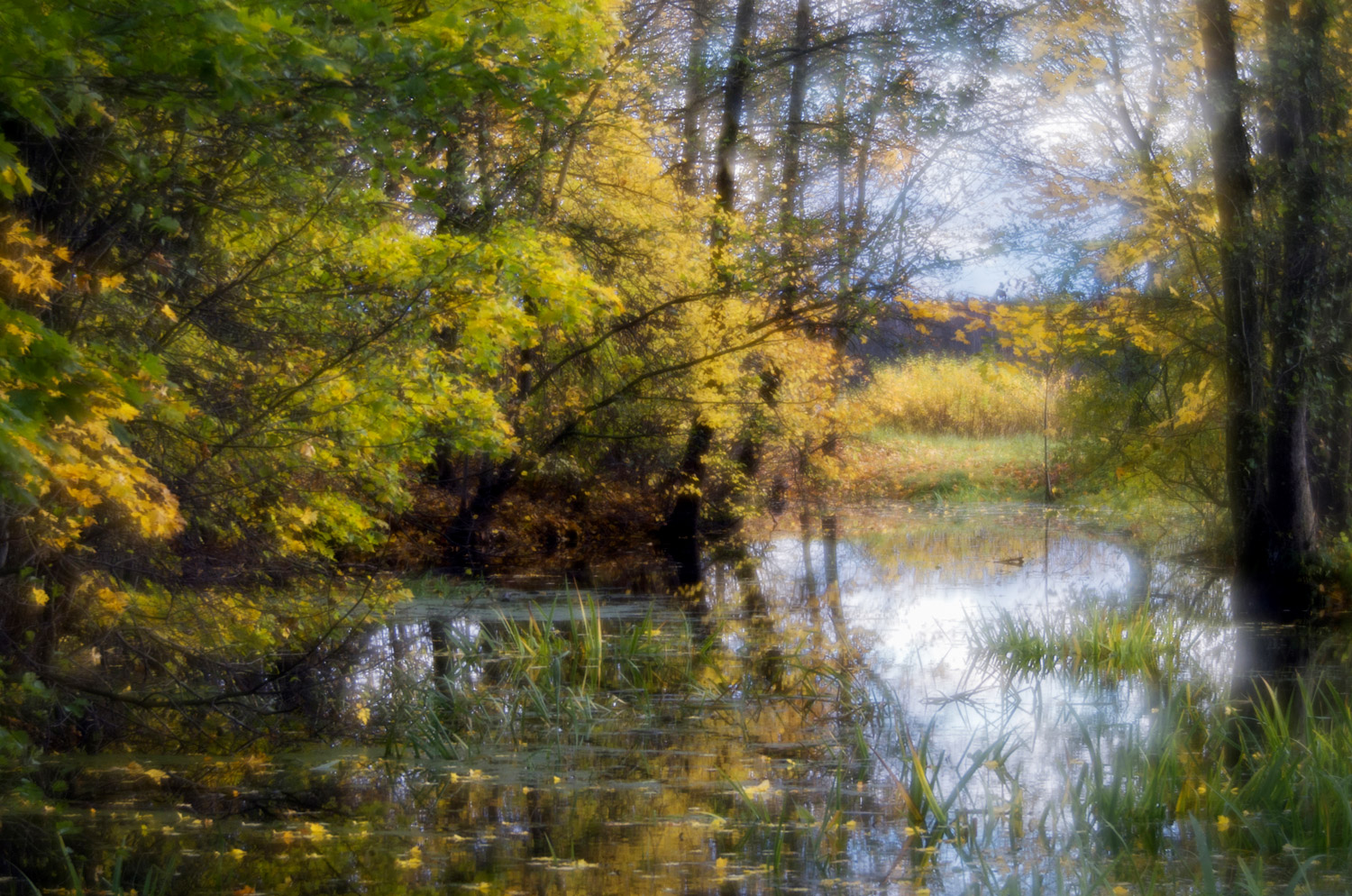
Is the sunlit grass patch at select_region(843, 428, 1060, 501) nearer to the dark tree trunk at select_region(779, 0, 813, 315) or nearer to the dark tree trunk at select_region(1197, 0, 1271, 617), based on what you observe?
the dark tree trunk at select_region(779, 0, 813, 315)

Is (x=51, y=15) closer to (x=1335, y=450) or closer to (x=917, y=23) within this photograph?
(x=1335, y=450)

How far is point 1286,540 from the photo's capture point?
32.6 ft

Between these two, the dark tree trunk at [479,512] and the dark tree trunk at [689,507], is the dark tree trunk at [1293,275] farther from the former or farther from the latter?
the dark tree trunk at [479,512]

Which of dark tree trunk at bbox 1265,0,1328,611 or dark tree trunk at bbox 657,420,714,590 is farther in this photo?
dark tree trunk at bbox 657,420,714,590

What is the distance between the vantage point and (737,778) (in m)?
→ 5.46

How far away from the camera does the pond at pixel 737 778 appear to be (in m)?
4.18

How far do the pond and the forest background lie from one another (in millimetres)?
535

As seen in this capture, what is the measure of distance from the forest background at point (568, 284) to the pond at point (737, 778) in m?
0.53

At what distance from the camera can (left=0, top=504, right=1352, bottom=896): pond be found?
13.7 feet

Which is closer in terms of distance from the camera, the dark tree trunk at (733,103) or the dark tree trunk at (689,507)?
the dark tree trunk at (733,103)

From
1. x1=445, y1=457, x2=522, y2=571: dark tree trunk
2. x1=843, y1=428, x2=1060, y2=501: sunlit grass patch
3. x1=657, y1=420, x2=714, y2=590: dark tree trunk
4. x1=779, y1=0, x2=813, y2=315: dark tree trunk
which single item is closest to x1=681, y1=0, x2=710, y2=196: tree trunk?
x1=779, y1=0, x2=813, y2=315: dark tree trunk

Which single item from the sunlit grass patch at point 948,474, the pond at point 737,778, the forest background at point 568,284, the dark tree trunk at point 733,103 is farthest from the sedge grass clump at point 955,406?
the pond at point 737,778

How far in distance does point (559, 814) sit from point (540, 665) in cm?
238

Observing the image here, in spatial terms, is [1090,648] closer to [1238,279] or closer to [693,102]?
[1238,279]
